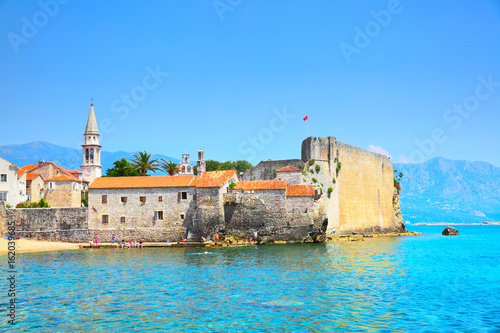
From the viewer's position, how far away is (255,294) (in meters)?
20.5

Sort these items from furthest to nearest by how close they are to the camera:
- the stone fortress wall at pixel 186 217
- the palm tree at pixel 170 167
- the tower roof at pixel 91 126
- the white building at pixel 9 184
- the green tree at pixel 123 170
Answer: the tower roof at pixel 91 126, the palm tree at pixel 170 167, the green tree at pixel 123 170, the white building at pixel 9 184, the stone fortress wall at pixel 186 217

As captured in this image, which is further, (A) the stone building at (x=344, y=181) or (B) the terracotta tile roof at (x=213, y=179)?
(A) the stone building at (x=344, y=181)

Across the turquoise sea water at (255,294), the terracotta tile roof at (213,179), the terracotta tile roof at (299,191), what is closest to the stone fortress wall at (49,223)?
the turquoise sea water at (255,294)

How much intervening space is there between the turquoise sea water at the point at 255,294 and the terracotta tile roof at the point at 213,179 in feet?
34.6

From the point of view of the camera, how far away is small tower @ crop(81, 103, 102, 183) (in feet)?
196

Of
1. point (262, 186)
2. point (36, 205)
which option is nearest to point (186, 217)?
point (262, 186)

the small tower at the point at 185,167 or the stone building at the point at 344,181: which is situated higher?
the small tower at the point at 185,167

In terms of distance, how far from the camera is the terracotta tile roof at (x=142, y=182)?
45250 millimetres

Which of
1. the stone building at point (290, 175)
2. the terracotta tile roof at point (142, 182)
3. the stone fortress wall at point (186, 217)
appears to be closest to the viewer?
the stone fortress wall at point (186, 217)

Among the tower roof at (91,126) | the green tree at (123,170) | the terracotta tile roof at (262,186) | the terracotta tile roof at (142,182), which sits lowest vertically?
the terracotta tile roof at (262,186)

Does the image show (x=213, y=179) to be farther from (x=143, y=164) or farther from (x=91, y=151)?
(x=91, y=151)

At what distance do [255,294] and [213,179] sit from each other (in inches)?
1002

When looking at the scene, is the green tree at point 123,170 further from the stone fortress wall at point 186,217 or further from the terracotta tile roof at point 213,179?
the terracotta tile roof at point 213,179

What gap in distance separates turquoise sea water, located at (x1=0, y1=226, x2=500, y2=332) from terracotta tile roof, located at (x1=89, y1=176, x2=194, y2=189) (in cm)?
1129
